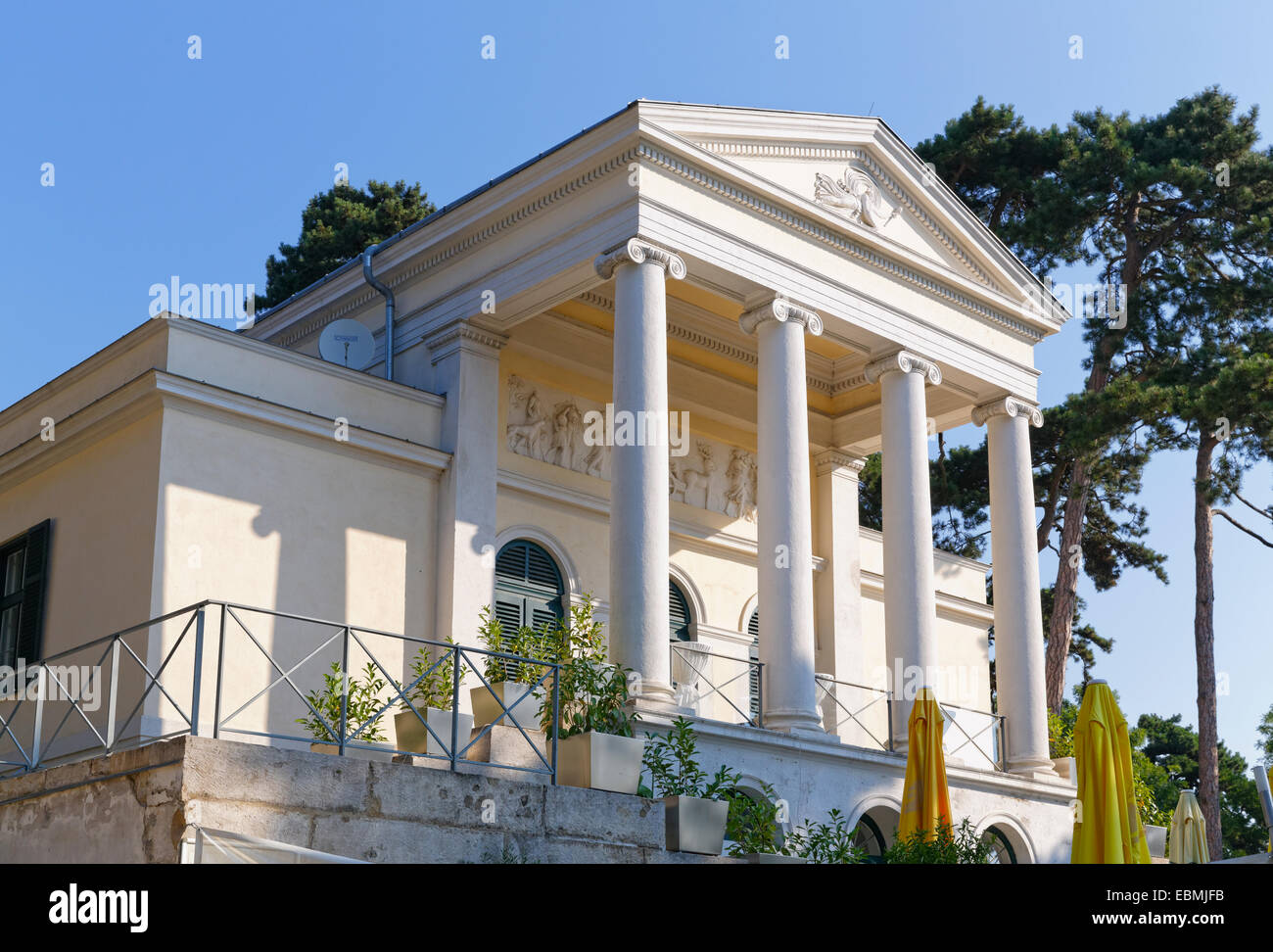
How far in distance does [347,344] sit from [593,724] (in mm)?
7800

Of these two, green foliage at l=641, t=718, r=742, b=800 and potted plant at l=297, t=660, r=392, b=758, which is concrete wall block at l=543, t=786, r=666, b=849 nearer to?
green foliage at l=641, t=718, r=742, b=800

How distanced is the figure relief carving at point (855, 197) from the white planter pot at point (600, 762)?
8726mm

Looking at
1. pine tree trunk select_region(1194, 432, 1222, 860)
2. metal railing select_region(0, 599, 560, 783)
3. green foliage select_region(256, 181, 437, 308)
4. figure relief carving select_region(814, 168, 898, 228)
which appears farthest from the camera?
green foliage select_region(256, 181, 437, 308)

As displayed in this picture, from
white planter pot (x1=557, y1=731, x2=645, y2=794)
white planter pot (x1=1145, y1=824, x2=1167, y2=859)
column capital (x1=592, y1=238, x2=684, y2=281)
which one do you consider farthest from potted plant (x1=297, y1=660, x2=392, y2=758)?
white planter pot (x1=1145, y1=824, x2=1167, y2=859)

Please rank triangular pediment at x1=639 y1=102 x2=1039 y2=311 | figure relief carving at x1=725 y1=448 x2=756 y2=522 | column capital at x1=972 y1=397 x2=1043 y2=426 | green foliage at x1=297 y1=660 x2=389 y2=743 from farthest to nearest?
figure relief carving at x1=725 y1=448 x2=756 y2=522
column capital at x1=972 y1=397 x2=1043 y2=426
triangular pediment at x1=639 y1=102 x2=1039 y2=311
green foliage at x1=297 y1=660 x2=389 y2=743

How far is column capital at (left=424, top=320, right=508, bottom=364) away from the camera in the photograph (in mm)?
18578

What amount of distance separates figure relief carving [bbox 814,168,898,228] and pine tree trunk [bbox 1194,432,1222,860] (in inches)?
471

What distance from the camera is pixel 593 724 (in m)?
13.5

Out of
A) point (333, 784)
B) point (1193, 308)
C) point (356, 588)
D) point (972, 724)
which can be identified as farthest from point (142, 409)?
point (1193, 308)

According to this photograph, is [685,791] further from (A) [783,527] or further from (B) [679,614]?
(B) [679,614]

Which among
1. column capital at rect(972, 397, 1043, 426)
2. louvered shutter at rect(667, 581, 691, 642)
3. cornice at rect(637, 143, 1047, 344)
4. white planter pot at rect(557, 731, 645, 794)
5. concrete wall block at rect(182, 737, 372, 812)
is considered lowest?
concrete wall block at rect(182, 737, 372, 812)

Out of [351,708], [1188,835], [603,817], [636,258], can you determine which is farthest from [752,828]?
[636,258]
